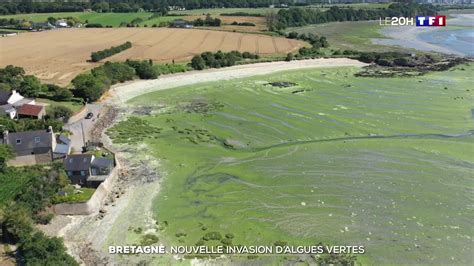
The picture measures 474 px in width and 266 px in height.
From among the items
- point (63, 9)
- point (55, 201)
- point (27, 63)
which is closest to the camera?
point (55, 201)

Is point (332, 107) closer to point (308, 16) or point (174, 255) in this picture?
point (174, 255)

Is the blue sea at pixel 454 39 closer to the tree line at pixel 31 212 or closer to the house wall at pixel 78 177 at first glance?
the house wall at pixel 78 177

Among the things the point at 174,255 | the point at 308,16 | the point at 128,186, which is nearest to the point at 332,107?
the point at 128,186

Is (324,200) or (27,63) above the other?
(27,63)

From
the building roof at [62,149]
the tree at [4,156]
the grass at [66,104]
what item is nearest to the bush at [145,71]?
the grass at [66,104]

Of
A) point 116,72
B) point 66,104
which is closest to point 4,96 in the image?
point 66,104

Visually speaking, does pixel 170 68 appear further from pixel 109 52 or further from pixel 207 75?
pixel 109 52
